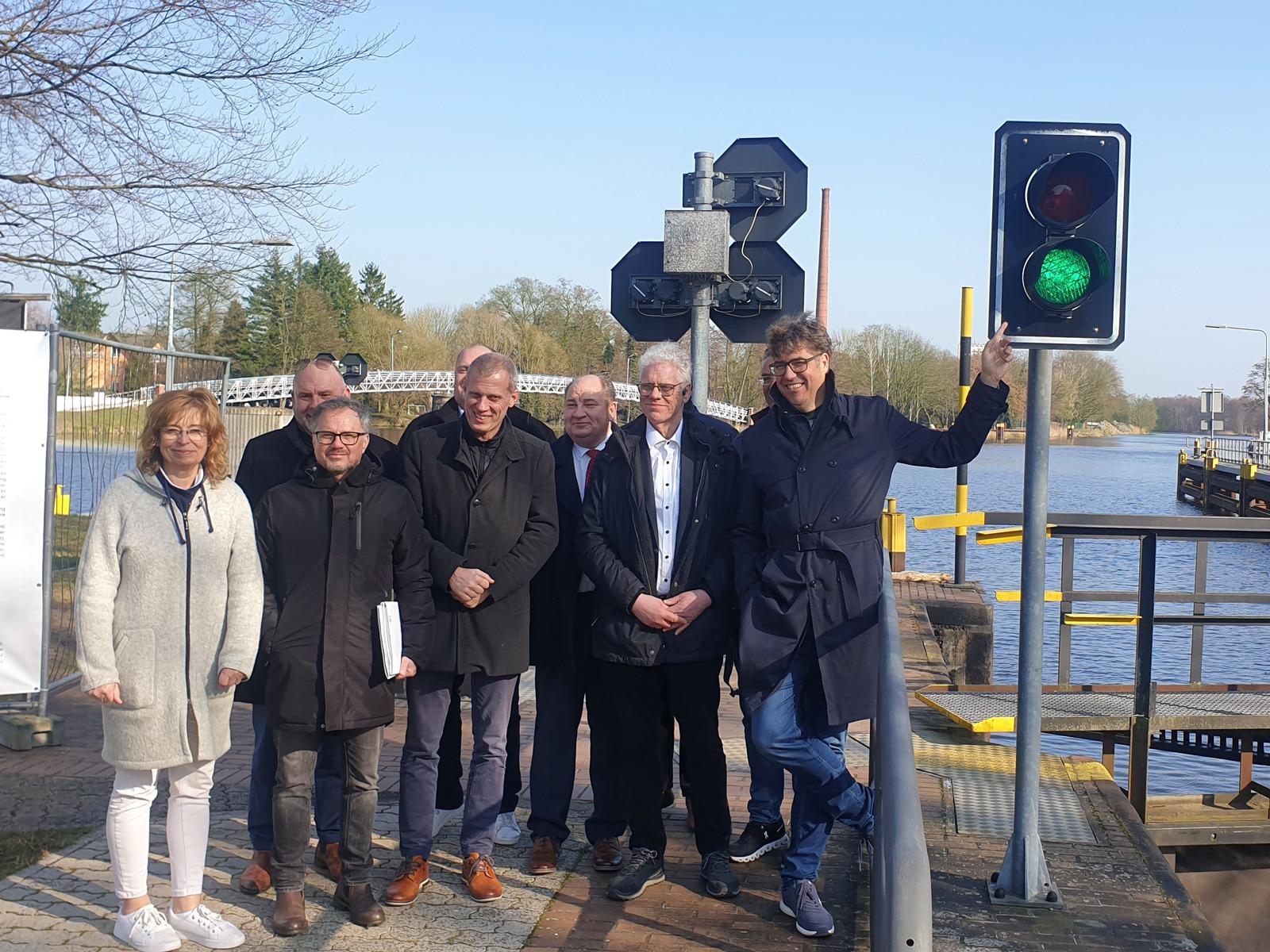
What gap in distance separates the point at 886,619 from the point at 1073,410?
6592cm

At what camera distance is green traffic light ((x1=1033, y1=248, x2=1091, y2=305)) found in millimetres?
4207

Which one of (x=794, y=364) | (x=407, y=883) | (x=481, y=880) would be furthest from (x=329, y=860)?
(x=794, y=364)

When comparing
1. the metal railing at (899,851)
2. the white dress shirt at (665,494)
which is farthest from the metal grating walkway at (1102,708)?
the metal railing at (899,851)

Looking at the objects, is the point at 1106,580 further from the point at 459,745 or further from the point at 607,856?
the point at 607,856

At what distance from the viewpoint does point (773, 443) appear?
4590mm

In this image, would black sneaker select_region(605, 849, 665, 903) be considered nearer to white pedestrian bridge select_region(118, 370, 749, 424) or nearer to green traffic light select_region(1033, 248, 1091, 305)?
green traffic light select_region(1033, 248, 1091, 305)

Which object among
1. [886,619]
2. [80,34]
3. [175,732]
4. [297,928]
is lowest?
[297,928]

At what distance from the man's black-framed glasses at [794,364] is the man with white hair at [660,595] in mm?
449

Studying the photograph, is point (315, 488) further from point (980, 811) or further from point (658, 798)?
point (980, 811)

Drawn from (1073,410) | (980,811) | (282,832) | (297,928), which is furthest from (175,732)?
(1073,410)

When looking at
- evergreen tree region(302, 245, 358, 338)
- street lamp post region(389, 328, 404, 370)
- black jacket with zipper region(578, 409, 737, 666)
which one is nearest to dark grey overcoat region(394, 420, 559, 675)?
black jacket with zipper region(578, 409, 737, 666)

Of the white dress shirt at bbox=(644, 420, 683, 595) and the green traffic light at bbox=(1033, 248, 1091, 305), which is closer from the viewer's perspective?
the green traffic light at bbox=(1033, 248, 1091, 305)

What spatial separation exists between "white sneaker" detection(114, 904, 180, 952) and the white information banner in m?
3.11

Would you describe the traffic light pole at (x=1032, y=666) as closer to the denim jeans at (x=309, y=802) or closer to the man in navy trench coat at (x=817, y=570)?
the man in navy trench coat at (x=817, y=570)
